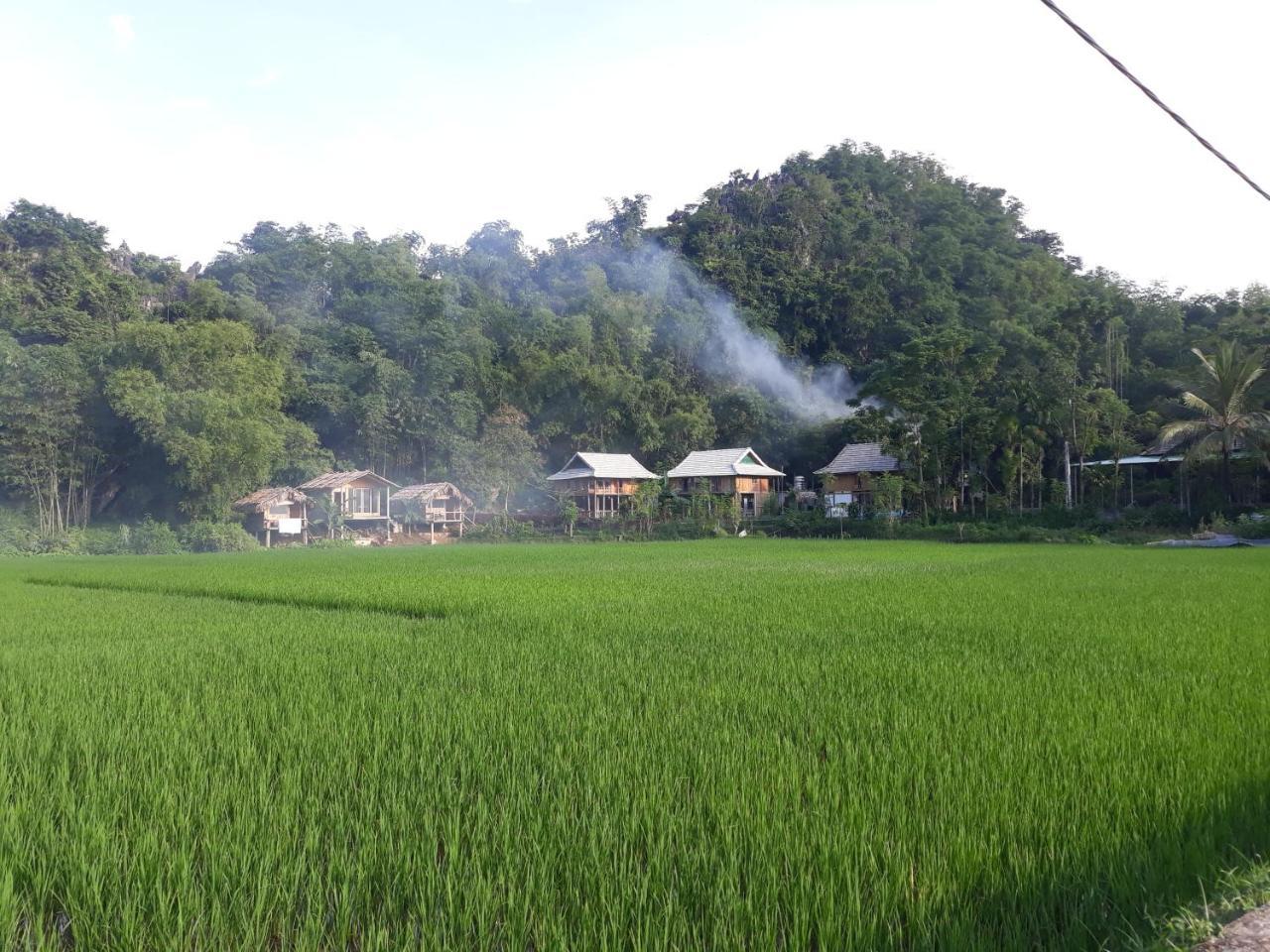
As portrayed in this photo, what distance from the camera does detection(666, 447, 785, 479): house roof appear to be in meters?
38.8

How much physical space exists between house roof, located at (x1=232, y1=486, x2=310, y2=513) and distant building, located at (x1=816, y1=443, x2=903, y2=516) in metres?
20.3

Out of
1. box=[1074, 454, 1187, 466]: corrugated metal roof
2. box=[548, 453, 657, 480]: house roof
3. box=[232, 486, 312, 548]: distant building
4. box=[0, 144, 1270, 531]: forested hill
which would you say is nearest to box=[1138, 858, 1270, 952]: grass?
box=[0, 144, 1270, 531]: forested hill

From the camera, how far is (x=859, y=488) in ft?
119

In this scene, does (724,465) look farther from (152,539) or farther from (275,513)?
(152,539)

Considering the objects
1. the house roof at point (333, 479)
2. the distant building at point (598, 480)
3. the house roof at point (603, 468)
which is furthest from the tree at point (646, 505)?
the house roof at point (333, 479)

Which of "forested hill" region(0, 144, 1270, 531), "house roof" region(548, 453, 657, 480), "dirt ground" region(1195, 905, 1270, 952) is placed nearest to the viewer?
"dirt ground" region(1195, 905, 1270, 952)

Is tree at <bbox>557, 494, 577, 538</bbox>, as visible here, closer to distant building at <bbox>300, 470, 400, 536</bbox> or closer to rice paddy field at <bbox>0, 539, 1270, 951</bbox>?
distant building at <bbox>300, 470, 400, 536</bbox>

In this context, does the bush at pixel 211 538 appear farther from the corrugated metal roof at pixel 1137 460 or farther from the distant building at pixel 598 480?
the corrugated metal roof at pixel 1137 460

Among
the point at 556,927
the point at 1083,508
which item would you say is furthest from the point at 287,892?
the point at 1083,508

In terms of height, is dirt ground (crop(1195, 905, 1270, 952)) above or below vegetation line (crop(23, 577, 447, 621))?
above

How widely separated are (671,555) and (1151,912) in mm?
17775

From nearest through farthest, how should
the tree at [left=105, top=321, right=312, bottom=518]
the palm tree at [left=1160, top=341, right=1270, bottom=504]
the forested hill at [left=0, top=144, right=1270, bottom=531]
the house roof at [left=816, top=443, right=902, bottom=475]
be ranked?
1. the palm tree at [left=1160, top=341, right=1270, bottom=504]
2. the forested hill at [left=0, top=144, right=1270, bottom=531]
3. the tree at [left=105, top=321, right=312, bottom=518]
4. the house roof at [left=816, top=443, right=902, bottom=475]

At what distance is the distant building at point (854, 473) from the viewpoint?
3447 cm

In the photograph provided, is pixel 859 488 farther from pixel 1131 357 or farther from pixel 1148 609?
pixel 1148 609
